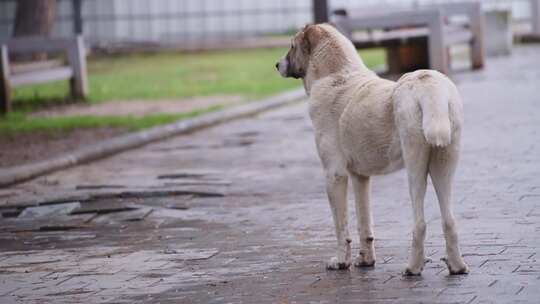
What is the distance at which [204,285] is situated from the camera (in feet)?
22.9

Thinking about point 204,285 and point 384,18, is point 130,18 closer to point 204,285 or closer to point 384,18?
point 384,18

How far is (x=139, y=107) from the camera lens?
17.8 metres

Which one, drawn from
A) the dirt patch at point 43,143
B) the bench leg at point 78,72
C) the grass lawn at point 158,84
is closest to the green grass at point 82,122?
the grass lawn at point 158,84

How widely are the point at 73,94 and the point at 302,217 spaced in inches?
432

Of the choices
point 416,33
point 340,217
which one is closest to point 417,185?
point 340,217

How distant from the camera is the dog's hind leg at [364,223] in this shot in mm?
7207

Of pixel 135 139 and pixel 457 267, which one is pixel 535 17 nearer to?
pixel 135 139

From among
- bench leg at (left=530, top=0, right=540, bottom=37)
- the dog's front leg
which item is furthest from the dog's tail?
bench leg at (left=530, top=0, right=540, bottom=37)

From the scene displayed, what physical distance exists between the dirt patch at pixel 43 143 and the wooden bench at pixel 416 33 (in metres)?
5.64

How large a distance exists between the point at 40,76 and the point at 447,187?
12556 mm

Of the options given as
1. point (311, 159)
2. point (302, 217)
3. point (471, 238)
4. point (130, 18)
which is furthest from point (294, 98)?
point (130, 18)

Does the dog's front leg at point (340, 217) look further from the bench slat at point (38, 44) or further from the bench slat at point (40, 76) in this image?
the bench slat at point (38, 44)

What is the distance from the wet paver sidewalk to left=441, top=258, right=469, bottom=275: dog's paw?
6cm

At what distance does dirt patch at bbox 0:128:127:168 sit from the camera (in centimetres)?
1314
